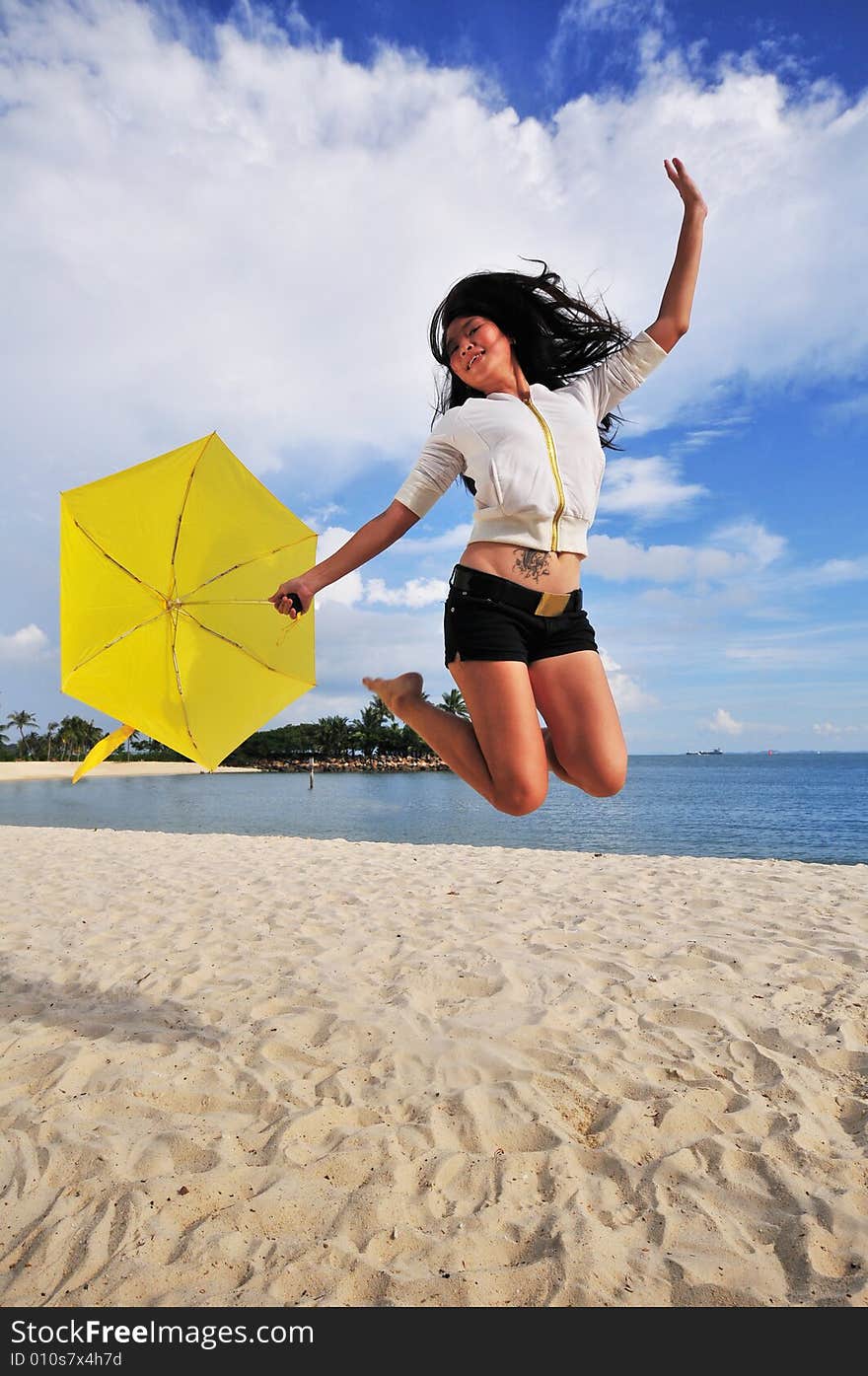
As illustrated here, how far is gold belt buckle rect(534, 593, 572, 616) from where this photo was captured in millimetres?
2682

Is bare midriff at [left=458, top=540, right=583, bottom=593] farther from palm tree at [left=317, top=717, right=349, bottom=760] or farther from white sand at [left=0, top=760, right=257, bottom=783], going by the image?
palm tree at [left=317, top=717, right=349, bottom=760]

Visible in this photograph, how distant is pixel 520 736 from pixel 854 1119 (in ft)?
9.58

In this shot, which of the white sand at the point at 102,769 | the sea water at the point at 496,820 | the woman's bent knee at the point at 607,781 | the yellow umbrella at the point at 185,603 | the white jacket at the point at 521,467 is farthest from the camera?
the white sand at the point at 102,769

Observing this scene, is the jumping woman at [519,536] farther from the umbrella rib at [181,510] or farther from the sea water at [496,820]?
the sea water at [496,820]

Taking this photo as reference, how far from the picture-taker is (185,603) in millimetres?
3070

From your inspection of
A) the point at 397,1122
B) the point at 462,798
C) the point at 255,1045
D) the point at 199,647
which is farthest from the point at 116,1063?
the point at 462,798

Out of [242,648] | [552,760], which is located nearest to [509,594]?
[552,760]

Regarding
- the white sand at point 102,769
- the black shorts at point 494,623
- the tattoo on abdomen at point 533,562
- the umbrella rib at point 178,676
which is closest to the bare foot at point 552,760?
the black shorts at point 494,623

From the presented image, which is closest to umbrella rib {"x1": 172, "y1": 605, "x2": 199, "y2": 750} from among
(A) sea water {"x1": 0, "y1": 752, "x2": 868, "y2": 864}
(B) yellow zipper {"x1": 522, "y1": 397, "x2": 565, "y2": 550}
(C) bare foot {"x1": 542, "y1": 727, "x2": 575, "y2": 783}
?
(C) bare foot {"x1": 542, "y1": 727, "x2": 575, "y2": 783}

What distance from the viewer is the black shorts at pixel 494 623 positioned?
8.70 feet

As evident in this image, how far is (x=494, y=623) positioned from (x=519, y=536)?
290 millimetres

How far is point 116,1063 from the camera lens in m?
4.73

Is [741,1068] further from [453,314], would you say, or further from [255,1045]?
[453,314]

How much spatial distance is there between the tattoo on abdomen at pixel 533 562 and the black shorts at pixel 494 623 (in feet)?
0.18
